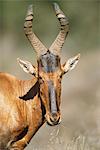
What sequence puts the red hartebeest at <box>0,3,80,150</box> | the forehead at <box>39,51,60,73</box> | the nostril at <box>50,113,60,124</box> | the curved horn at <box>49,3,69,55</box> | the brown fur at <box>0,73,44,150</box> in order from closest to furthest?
the nostril at <box>50,113,60,124</box>
the red hartebeest at <box>0,3,80,150</box>
the forehead at <box>39,51,60,73</box>
the brown fur at <box>0,73,44,150</box>
the curved horn at <box>49,3,69,55</box>

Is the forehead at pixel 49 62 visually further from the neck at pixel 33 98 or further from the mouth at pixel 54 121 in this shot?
the mouth at pixel 54 121

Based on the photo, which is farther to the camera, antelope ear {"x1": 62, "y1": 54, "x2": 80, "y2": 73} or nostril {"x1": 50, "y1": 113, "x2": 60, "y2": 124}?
antelope ear {"x1": 62, "y1": 54, "x2": 80, "y2": 73}

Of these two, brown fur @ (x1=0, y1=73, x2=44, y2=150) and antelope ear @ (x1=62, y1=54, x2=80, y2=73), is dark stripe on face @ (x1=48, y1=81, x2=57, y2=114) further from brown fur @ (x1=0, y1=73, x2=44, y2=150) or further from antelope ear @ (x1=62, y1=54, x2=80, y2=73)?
brown fur @ (x1=0, y1=73, x2=44, y2=150)

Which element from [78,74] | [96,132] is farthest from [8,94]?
[78,74]

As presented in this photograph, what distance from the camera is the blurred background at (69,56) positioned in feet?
54.5

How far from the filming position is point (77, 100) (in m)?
23.2

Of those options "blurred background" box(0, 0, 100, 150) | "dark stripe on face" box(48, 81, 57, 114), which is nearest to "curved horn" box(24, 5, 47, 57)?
"dark stripe on face" box(48, 81, 57, 114)

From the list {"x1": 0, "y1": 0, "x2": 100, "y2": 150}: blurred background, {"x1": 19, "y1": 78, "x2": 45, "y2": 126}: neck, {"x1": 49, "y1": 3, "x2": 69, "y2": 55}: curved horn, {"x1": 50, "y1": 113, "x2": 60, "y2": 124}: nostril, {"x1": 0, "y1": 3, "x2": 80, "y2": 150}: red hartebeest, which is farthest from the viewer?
{"x1": 0, "y1": 0, "x2": 100, "y2": 150}: blurred background

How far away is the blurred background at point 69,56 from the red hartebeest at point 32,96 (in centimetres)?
141

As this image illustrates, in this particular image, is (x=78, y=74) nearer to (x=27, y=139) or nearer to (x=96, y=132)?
(x=96, y=132)

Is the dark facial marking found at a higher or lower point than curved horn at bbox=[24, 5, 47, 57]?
lower

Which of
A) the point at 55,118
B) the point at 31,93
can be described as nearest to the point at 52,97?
the point at 55,118

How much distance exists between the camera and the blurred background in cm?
1662

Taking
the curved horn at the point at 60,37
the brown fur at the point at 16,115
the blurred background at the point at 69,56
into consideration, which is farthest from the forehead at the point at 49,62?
the blurred background at the point at 69,56
